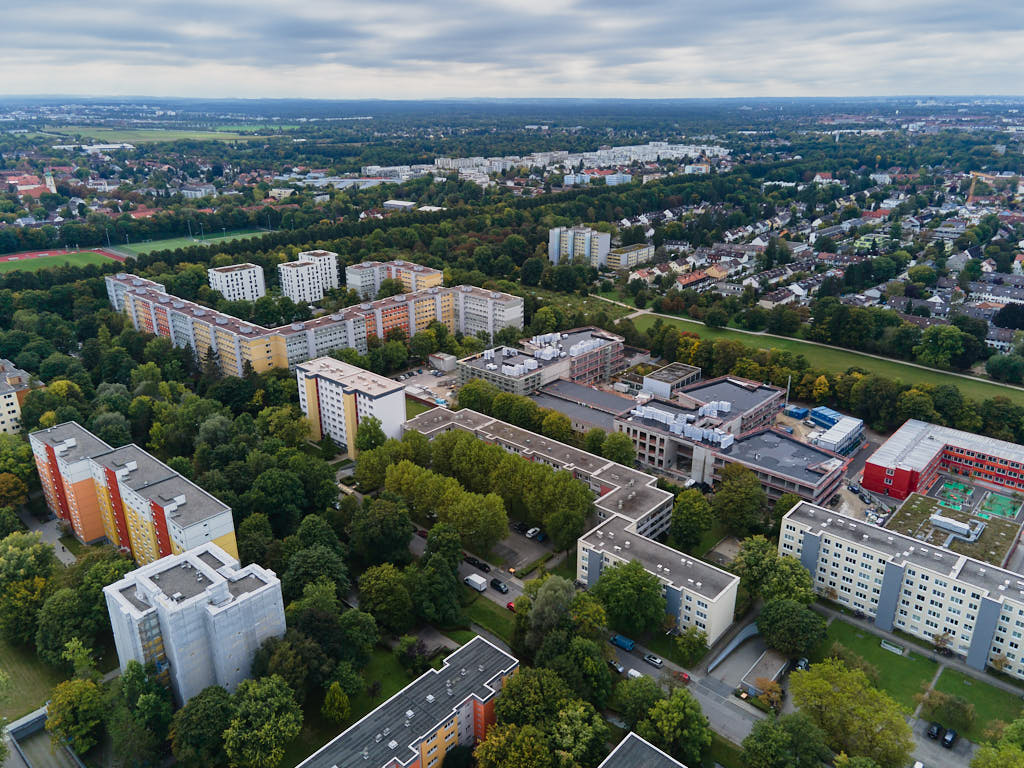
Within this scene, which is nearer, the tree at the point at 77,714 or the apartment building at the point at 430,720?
the apartment building at the point at 430,720

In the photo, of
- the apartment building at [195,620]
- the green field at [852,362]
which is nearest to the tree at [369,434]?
the apartment building at [195,620]

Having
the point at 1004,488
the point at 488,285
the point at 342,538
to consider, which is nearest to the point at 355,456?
the point at 342,538

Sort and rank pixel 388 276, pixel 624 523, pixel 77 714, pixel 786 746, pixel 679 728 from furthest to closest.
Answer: pixel 388 276 → pixel 624 523 → pixel 77 714 → pixel 679 728 → pixel 786 746

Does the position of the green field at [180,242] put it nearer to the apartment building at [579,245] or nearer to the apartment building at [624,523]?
the apartment building at [579,245]

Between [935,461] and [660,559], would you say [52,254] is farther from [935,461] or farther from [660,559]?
[935,461]

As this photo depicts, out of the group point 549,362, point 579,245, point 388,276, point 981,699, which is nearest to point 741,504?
point 981,699

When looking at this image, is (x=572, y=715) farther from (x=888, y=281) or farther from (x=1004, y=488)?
(x=888, y=281)

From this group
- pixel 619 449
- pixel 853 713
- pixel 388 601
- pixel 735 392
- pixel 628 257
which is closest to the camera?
pixel 853 713
